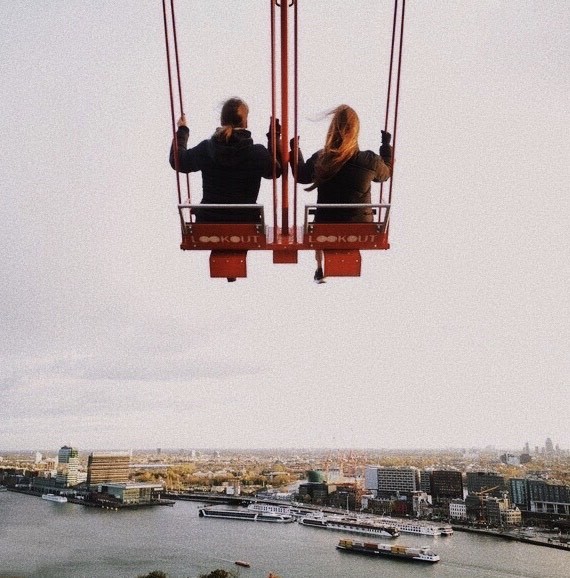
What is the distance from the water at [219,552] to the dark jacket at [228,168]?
10407mm

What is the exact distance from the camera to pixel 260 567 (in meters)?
11.7

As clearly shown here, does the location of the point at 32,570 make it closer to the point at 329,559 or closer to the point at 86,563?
the point at 86,563

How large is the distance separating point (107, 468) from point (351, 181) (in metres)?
33.7

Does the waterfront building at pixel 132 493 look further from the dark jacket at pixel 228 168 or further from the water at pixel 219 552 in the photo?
the dark jacket at pixel 228 168

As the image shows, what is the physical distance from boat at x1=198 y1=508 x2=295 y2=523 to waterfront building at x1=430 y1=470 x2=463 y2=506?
24.3ft

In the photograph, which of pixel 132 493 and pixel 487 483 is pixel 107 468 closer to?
pixel 132 493

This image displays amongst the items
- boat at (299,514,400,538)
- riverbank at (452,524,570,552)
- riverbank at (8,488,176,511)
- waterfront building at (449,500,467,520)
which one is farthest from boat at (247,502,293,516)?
riverbank at (452,524,570,552)

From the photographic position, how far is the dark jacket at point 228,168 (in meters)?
1.38

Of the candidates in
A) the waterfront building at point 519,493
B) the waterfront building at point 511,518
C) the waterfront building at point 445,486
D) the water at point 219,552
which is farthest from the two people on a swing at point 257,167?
the waterfront building at point 445,486

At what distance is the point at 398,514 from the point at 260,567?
12.8m

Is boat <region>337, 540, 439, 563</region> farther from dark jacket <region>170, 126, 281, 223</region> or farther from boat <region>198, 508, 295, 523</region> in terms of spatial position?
dark jacket <region>170, 126, 281, 223</region>

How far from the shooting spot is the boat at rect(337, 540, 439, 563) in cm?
1309

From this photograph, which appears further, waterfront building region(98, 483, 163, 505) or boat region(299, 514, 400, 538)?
waterfront building region(98, 483, 163, 505)

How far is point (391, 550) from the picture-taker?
13797 millimetres
